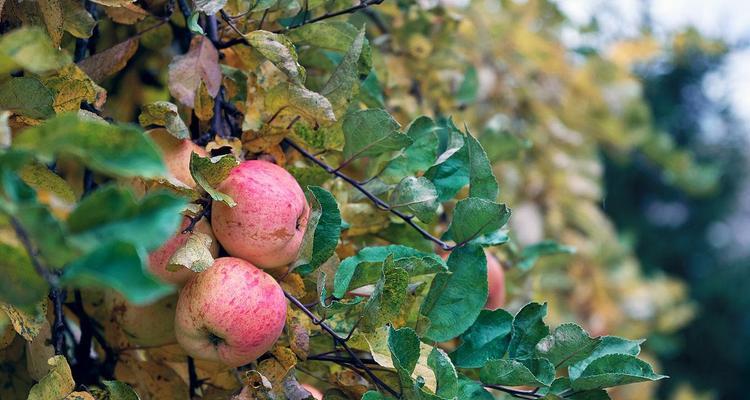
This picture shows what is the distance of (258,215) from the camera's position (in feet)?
1.83

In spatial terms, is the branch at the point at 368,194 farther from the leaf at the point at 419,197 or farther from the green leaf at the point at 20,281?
the green leaf at the point at 20,281

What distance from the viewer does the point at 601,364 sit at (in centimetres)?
56

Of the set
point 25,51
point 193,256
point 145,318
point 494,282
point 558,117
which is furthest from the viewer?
point 558,117

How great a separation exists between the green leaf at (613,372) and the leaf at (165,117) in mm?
344

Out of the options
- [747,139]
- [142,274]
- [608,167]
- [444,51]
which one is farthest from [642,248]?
[142,274]

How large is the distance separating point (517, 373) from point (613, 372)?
7cm

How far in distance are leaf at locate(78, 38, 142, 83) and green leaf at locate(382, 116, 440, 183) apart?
0.81 feet

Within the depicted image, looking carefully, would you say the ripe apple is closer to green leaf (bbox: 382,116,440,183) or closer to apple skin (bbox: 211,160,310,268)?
apple skin (bbox: 211,160,310,268)

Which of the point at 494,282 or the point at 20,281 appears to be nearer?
the point at 20,281

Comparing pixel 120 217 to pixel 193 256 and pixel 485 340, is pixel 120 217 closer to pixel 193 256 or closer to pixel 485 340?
pixel 193 256

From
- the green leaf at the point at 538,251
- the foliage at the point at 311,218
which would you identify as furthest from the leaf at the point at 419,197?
the green leaf at the point at 538,251

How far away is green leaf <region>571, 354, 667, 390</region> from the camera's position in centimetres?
54

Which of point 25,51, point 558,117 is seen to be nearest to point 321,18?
point 25,51

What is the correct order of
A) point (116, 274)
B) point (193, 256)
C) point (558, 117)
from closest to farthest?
1. point (116, 274)
2. point (193, 256)
3. point (558, 117)
